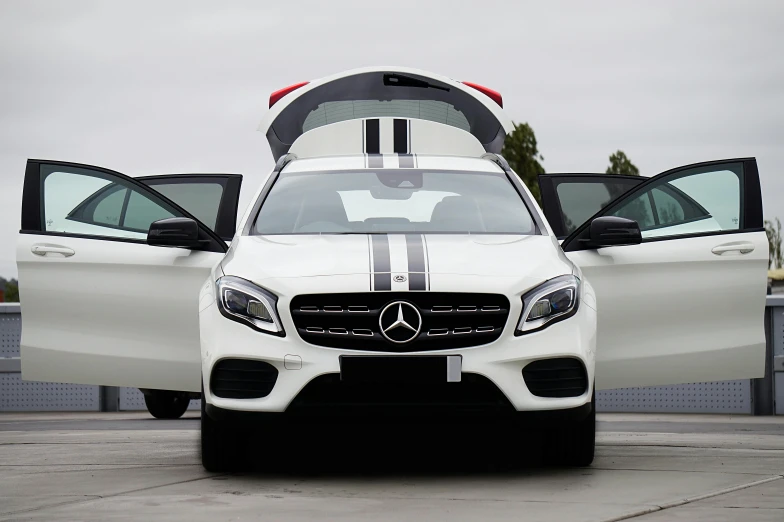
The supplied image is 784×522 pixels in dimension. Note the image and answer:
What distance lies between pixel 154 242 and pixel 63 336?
2.78ft

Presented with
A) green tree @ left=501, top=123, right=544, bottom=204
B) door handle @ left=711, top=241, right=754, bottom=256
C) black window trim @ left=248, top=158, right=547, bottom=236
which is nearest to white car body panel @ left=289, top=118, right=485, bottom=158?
black window trim @ left=248, top=158, right=547, bottom=236

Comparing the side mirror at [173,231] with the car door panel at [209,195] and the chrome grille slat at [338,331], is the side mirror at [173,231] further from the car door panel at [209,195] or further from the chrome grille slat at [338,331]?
the car door panel at [209,195]

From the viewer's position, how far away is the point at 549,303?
5566 millimetres

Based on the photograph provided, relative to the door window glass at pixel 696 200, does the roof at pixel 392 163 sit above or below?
above

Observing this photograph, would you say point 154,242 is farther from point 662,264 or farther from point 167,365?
point 662,264

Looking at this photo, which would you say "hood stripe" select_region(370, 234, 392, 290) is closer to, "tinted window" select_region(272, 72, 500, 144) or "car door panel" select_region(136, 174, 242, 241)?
"car door panel" select_region(136, 174, 242, 241)

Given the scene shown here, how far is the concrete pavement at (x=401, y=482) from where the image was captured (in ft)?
15.4

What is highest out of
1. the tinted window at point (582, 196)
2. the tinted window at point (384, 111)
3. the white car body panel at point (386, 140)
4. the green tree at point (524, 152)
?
the green tree at point (524, 152)

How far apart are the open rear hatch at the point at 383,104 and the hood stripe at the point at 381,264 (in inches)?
111

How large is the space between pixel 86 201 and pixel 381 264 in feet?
7.57

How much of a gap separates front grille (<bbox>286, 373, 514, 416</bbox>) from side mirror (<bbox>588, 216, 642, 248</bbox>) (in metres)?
1.37

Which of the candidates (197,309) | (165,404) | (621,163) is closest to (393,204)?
(197,309)

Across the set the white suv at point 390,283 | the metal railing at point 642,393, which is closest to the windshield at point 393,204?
the white suv at point 390,283

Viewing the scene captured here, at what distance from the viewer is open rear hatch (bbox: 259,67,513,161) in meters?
8.61
